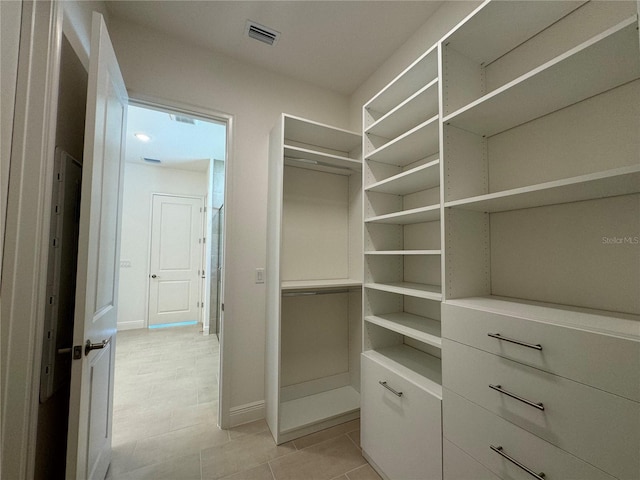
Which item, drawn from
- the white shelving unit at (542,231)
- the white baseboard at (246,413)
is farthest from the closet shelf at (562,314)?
the white baseboard at (246,413)

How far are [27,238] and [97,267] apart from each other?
31 cm

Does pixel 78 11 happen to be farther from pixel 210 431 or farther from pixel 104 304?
pixel 210 431

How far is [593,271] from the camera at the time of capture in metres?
0.96

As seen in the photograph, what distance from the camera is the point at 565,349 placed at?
758 mm

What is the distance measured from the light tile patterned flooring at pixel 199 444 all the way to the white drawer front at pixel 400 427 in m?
0.21

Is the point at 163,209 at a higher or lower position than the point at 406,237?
higher

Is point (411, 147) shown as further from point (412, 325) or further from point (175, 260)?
point (175, 260)

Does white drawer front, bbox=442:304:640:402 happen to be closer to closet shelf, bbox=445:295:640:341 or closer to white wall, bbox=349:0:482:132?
closet shelf, bbox=445:295:640:341

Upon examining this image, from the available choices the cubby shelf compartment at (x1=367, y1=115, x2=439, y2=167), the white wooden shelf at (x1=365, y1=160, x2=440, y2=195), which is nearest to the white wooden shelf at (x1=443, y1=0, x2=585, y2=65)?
the cubby shelf compartment at (x1=367, y1=115, x2=439, y2=167)

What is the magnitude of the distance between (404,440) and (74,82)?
2.51 metres

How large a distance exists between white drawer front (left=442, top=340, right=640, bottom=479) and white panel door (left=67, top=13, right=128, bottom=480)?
158cm

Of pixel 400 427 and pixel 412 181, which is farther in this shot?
pixel 412 181

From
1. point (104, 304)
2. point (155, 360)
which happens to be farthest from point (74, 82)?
point (155, 360)

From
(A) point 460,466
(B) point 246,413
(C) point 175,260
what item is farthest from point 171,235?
(A) point 460,466
